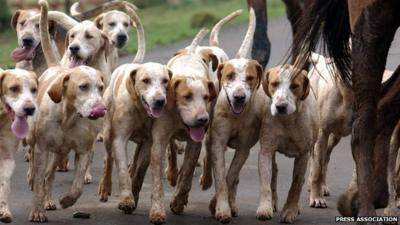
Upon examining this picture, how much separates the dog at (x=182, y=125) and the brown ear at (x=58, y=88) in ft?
2.40

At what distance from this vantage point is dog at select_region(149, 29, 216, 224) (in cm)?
1083

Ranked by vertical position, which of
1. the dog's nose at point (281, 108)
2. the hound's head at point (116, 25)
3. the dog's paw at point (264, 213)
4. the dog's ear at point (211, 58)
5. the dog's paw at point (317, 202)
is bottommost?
the dog's paw at point (264, 213)

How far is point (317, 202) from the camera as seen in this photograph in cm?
1198

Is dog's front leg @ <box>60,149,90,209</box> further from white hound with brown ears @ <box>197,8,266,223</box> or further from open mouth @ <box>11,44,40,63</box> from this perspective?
open mouth @ <box>11,44,40,63</box>

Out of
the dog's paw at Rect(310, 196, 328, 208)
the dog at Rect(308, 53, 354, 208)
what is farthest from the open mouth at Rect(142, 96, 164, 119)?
the dog's paw at Rect(310, 196, 328, 208)

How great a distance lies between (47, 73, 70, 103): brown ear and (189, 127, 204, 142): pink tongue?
1.01m

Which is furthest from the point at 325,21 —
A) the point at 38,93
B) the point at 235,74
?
the point at 38,93

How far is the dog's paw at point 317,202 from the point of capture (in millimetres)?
11969

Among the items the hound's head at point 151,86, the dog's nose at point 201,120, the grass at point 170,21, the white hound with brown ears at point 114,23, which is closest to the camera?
the dog's nose at point 201,120

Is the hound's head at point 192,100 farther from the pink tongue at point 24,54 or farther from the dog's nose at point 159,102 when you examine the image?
the pink tongue at point 24,54

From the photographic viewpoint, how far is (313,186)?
12008 millimetres

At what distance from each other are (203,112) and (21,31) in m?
4.03

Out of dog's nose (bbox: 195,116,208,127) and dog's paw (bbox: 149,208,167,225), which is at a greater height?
dog's nose (bbox: 195,116,208,127)

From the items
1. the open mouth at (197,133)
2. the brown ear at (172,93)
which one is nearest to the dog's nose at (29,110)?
the brown ear at (172,93)
